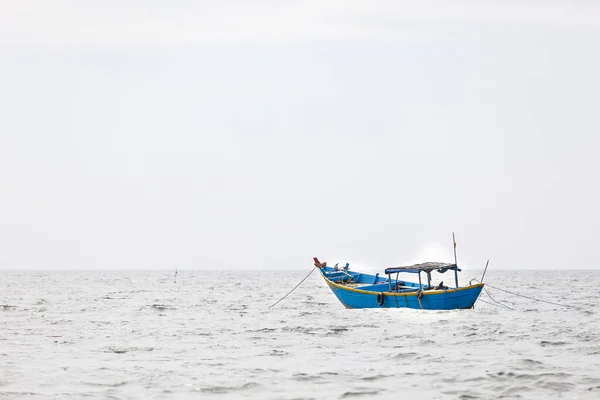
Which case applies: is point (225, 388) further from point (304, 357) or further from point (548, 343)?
point (548, 343)

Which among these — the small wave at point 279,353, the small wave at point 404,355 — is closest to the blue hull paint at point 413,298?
the small wave at point 404,355

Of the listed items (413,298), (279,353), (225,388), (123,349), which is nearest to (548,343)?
(279,353)

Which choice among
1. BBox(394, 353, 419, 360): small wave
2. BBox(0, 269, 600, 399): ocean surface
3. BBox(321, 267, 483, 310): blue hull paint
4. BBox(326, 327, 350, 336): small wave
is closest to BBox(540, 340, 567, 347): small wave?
BBox(0, 269, 600, 399): ocean surface

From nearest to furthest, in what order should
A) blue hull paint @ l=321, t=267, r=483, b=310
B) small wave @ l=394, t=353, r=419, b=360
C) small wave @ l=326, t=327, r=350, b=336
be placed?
small wave @ l=394, t=353, r=419, b=360
small wave @ l=326, t=327, r=350, b=336
blue hull paint @ l=321, t=267, r=483, b=310

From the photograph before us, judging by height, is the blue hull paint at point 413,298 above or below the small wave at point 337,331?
above

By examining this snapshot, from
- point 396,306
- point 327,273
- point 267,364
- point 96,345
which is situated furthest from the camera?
point 327,273

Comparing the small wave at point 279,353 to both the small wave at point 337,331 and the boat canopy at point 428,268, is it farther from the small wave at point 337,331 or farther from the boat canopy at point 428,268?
the boat canopy at point 428,268

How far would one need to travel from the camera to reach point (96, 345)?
28062 mm

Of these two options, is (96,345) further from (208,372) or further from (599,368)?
(599,368)

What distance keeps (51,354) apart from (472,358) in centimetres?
1389

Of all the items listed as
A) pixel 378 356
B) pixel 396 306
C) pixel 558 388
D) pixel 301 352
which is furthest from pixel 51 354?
pixel 396 306

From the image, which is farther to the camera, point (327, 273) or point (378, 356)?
point (327, 273)

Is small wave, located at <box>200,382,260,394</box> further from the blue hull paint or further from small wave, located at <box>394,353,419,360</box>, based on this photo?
the blue hull paint

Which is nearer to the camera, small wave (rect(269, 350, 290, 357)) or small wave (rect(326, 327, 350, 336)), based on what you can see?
small wave (rect(269, 350, 290, 357))
